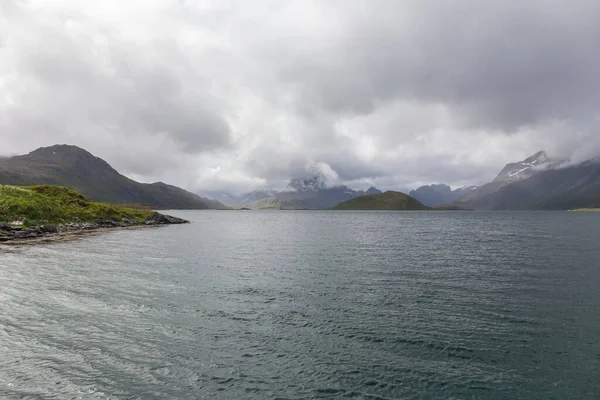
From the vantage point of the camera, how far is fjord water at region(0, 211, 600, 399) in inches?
635

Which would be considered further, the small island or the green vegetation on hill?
the green vegetation on hill

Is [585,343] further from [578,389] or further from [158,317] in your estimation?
[158,317]

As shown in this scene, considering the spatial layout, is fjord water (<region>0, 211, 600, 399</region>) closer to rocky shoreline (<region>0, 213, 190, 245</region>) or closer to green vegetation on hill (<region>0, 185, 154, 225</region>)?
rocky shoreline (<region>0, 213, 190, 245</region>)

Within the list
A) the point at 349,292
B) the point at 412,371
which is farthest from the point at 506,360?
the point at 349,292

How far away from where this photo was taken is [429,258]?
56.4m

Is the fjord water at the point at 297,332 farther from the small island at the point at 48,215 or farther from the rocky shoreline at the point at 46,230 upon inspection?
the small island at the point at 48,215

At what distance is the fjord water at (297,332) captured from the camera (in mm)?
16125

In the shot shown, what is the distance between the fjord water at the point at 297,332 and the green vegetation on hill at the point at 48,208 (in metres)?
50.2

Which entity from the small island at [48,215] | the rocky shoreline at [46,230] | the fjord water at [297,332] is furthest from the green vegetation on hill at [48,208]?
the fjord water at [297,332]

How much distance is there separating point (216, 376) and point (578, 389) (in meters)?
18.5

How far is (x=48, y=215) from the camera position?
92.3m

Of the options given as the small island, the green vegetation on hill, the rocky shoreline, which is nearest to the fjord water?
the rocky shoreline

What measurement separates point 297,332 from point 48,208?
105 meters

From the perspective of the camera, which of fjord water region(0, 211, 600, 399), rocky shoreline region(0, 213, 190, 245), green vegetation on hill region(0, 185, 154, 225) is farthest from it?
green vegetation on hill region(0, 185, 154, 225)
